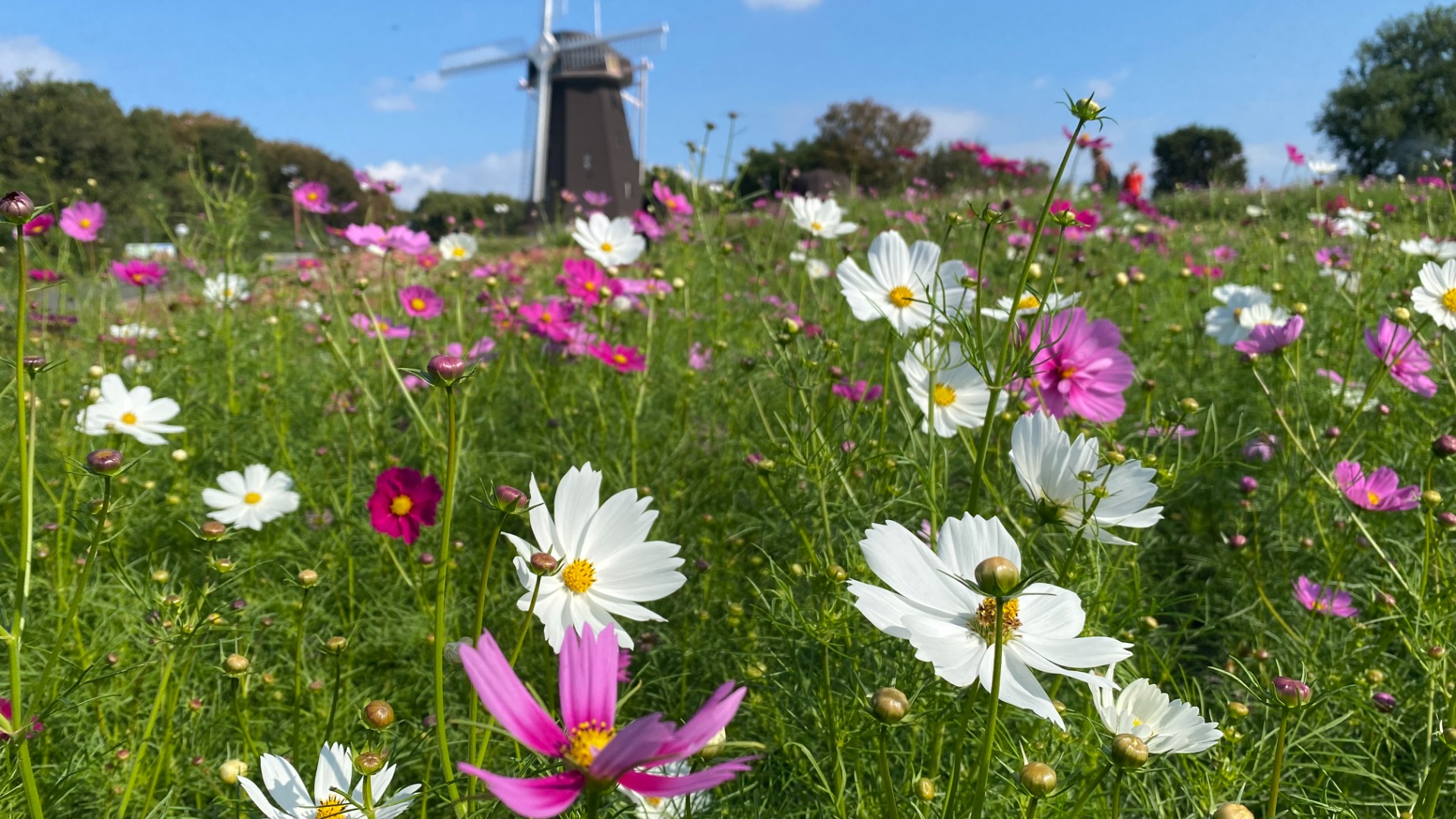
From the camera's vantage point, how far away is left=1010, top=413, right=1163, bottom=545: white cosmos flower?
704mm

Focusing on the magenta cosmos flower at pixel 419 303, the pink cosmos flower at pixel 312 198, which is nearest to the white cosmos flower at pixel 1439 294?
the magenta cosmos flower at pixel 419 303

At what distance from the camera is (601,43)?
15.8 m

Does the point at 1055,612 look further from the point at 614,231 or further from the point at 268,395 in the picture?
the point at 268,395

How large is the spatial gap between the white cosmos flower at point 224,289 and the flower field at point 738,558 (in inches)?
0.9

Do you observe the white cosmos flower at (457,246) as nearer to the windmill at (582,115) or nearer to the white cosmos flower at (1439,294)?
the white cosmos flower at (1439,294)

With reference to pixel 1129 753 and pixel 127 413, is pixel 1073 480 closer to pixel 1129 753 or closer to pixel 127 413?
pixel 1129 753

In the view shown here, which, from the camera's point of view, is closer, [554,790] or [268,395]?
[554,790]

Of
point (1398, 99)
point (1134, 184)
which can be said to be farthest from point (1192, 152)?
point (1134, 184)

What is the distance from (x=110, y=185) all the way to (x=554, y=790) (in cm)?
1161

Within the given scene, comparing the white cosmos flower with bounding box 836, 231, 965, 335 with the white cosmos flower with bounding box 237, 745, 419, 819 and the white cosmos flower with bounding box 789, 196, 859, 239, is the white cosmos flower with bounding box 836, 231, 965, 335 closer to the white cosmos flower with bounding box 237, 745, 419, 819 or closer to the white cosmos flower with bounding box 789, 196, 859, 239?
the white cosmos flower with bounding box 789, 196, 859, 239

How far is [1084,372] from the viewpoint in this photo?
103 cm

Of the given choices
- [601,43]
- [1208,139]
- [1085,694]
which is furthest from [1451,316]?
[1208,139]

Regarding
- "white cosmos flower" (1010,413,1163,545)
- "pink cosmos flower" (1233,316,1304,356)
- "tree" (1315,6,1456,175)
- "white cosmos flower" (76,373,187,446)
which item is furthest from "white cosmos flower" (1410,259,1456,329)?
"tree" (1315,6,1456,175)

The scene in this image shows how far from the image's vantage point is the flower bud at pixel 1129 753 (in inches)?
19.9
